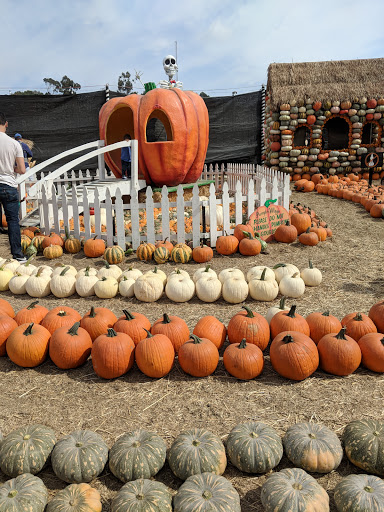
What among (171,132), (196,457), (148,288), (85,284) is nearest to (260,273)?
(148,288)

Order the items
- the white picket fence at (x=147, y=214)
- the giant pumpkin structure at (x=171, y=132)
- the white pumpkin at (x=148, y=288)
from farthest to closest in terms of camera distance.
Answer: the giant pumpkin structure at (x=171, y=132) < the white picket fence at (x=147, y=214) < the white pumpkin at (x=148, y=288)

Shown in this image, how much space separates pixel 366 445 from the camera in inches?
93.0

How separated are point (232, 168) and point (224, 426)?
1162 cm

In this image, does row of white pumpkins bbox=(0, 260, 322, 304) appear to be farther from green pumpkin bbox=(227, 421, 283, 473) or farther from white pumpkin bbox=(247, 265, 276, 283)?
green pumpkin bbox=(227, 421, 283, 473)

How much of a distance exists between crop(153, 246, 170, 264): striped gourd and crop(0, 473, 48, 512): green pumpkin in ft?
14.7

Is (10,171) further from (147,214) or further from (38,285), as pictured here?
(147,214)

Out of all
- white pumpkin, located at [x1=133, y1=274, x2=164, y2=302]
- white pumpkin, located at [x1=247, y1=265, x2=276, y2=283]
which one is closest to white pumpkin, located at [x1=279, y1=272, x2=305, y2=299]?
white pumpkin, located at [x1=247, y1=265, x2=276, y2=283]

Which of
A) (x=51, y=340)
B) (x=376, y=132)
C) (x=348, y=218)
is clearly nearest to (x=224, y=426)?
(x=51, y=340)

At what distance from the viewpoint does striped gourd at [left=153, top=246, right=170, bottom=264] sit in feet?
21.3

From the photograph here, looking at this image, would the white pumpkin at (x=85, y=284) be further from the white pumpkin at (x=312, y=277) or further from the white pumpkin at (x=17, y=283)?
Answer: the white pumpkin at (x=312, y=277)

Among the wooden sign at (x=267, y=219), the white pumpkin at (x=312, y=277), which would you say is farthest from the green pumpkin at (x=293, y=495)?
the wooden sign at (x=267, y=219)

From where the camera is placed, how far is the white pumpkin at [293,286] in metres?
5.01

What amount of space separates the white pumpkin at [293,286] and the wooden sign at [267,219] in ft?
7.50

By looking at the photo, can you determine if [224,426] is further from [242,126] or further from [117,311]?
[242,126]
